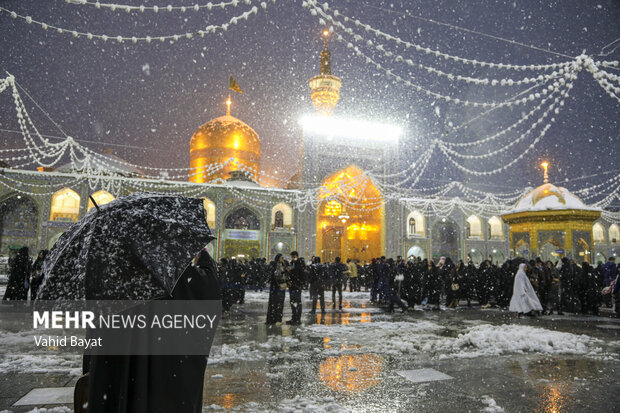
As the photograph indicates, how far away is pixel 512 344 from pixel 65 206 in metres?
26.3

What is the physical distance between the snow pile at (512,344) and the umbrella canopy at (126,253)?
12.6 ft

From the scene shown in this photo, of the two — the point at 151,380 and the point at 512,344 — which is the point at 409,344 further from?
the point at 151,380

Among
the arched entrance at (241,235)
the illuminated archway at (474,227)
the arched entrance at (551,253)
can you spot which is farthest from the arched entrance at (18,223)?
the illuminated archway at (474,227)

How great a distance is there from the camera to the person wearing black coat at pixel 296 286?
23.1ft

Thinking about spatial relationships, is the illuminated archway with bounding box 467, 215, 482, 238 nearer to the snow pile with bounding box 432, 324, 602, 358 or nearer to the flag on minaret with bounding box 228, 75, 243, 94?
the flag on minaret with bounding box 228, 75, 243, 94

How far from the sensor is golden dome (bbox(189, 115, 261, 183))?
2852 cm

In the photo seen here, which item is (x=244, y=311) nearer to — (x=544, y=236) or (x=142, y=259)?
(x=142, y=259)

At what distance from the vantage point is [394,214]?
86.4ft

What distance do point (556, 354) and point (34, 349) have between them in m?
6.35

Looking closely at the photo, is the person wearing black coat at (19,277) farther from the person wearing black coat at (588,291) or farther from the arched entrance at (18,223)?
the arched entrance at (18,223)

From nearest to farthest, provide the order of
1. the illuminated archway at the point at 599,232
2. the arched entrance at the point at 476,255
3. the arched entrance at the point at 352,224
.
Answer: the arched entrance at the point at 352,224 < the arched entrance at the point at 476,255 < the illuminated archway at the point at 599,232

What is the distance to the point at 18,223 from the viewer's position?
22.6m

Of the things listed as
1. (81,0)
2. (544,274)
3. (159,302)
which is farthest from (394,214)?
(159,302)

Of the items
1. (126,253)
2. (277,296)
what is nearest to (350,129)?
(277,296)
